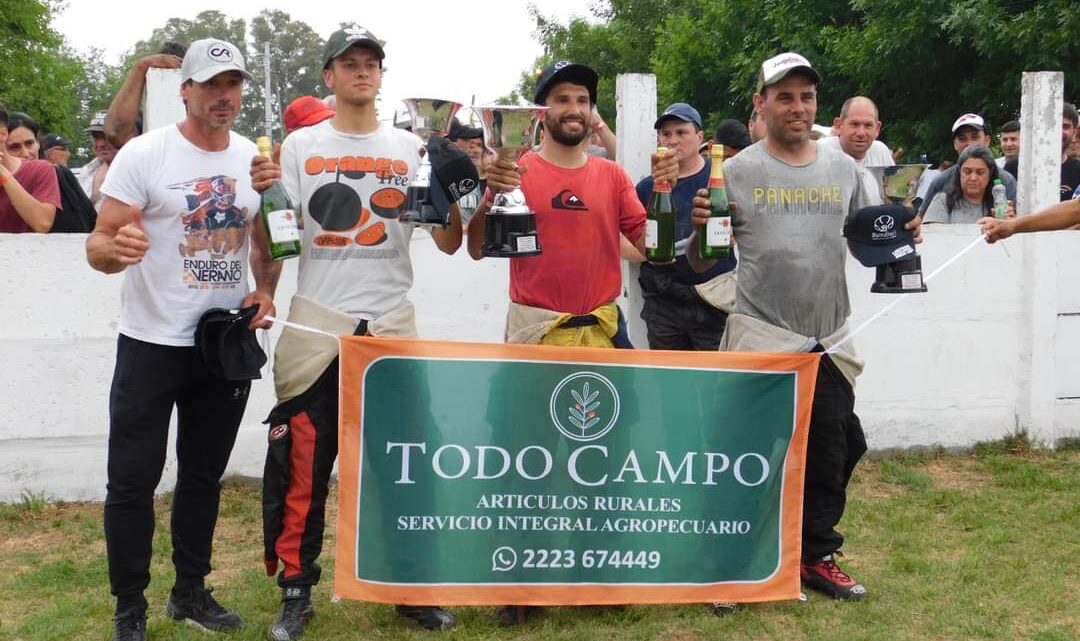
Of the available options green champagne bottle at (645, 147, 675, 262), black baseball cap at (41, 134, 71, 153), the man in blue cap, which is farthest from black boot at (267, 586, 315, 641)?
black baseball cap at (41, 134, 71, 153)

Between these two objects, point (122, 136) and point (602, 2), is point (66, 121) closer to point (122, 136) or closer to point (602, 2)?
point (602, 2)

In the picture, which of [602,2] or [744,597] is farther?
[602,2]

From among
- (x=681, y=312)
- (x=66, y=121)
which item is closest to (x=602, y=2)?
(x=66, y=121)

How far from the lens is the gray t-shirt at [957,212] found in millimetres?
7938

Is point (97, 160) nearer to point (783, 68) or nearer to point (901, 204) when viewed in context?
point (783, 68)

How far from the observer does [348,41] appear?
4430 millimetres

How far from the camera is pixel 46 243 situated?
6.41 meters

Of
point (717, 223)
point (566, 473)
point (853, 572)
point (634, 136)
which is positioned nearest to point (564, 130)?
point (717, 223)

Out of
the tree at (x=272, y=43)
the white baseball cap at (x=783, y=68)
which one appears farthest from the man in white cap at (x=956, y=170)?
the tree at (x=272, y=43)

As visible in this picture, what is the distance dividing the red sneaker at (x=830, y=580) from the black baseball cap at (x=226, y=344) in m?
2.47

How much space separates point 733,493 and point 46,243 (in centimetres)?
395

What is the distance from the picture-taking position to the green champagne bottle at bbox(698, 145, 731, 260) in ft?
15.1

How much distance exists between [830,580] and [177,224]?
9.92ft

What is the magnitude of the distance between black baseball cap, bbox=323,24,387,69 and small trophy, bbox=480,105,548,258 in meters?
0.56
